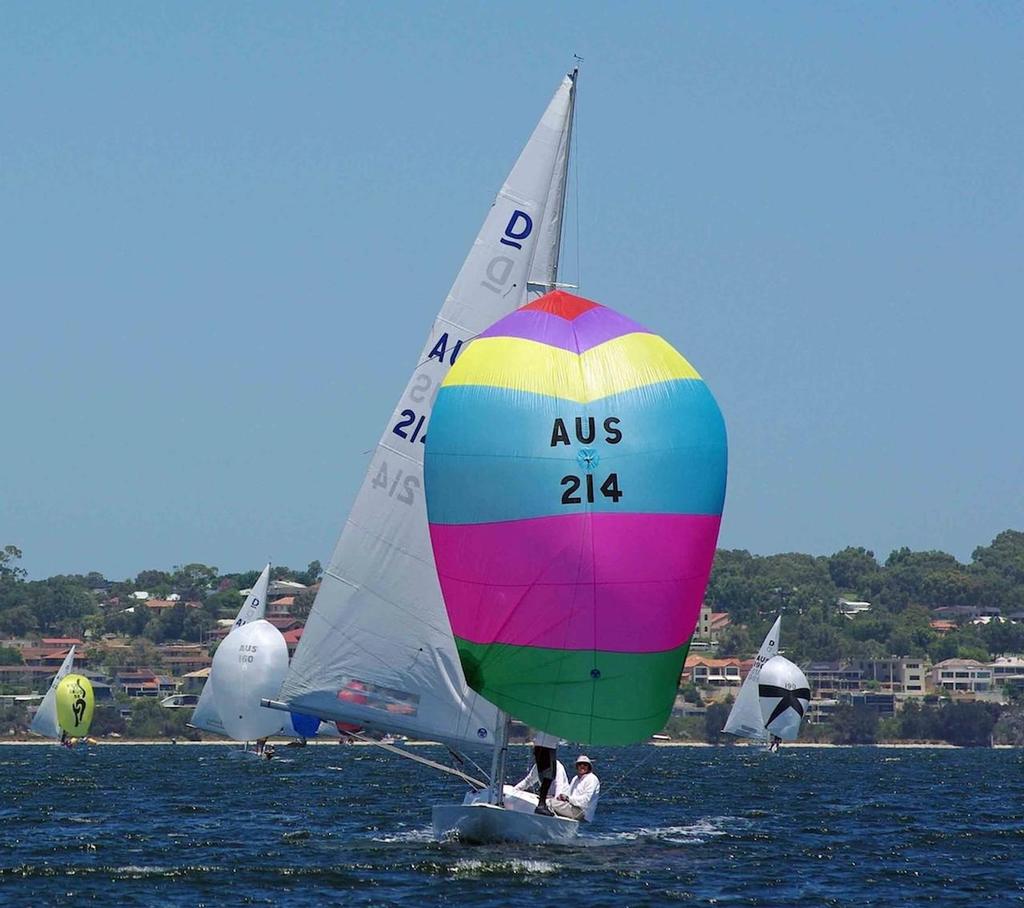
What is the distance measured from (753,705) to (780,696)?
2.23 meters

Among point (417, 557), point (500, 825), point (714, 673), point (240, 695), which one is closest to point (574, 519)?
point (417, 557)

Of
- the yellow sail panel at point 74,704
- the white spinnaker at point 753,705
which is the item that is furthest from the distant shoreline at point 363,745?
the white spinnaker at point 753,705

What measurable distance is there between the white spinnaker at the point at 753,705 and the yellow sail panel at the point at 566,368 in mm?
73472

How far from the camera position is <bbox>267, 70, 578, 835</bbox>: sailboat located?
33156 mm

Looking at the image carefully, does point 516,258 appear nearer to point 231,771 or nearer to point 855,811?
point 855,811

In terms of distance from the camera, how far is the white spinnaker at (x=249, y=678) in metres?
75.1

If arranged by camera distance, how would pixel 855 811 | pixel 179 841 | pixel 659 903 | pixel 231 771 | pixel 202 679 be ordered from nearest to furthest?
pixel 659 903 < pixel 179 841 < pixel 855 811 < pixel 231 771 < pixel 202 679

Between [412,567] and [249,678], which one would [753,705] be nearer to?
[249,678]

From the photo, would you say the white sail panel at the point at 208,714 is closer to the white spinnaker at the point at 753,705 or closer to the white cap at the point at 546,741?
the white spinnaker at the point at 753,705

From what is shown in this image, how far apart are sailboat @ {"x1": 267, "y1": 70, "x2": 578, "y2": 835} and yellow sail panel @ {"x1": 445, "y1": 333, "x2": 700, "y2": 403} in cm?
204

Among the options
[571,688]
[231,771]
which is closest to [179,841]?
[571,688]

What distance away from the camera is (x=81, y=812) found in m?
46.0

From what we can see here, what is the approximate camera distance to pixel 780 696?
10412 centimetres

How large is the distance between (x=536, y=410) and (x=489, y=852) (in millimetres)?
6957
